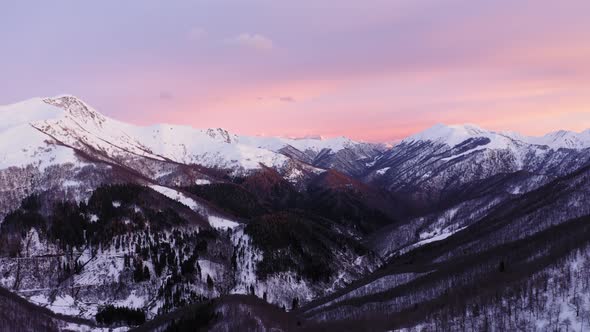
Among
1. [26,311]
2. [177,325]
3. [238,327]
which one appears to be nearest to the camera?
[238,327]

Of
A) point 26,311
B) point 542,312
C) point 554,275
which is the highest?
point 26,311

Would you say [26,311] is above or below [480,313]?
above

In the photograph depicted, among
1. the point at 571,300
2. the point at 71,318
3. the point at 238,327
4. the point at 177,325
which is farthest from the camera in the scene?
the point at 71,318

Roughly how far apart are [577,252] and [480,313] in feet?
93.8

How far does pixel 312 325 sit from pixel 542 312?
71.6 m

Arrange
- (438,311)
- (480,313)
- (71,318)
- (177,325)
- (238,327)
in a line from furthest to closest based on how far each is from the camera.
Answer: (71,318)
(177,325)
(238,327)
(438,311)
(480,313)

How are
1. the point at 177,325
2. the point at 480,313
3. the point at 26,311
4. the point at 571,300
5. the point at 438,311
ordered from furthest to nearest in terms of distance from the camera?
the point at 26,311 → the point at 177,325 → the point at 438,311 → the point at 480,313 → the point at 571,300

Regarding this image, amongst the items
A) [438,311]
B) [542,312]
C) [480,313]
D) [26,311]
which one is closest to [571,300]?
[542,312]

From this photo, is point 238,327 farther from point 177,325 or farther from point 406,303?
point 406,303

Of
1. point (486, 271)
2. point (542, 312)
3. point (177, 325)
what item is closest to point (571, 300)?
point (542, 312)

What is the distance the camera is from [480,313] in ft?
398

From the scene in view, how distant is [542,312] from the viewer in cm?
11181

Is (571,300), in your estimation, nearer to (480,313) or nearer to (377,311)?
(480,313)

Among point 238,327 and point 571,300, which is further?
point 238,327
